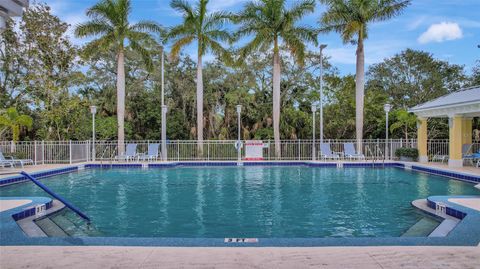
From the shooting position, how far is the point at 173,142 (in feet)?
76.8

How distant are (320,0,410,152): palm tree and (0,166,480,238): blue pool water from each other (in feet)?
24.1

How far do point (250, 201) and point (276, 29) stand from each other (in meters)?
14.5

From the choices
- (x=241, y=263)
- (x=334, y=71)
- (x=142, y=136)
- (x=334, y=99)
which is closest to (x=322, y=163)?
(x=334, y=99)

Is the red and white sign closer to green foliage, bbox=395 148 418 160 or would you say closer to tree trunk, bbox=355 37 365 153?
tree trunk, bbox=355 37 365 153

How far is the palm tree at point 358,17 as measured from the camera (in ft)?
69.7

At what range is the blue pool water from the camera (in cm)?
700

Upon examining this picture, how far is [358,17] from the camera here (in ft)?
70.5

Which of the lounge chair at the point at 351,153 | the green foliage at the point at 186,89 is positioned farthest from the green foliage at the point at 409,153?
the green foliage at the point at 186,89

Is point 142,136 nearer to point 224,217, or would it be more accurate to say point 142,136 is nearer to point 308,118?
point 308,118

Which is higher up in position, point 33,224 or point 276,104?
point 276,104

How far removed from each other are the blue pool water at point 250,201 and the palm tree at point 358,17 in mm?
7345

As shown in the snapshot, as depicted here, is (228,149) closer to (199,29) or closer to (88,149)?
(199,29)

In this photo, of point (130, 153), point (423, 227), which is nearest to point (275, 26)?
point (130, 153)

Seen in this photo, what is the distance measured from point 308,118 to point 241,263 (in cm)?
2168
